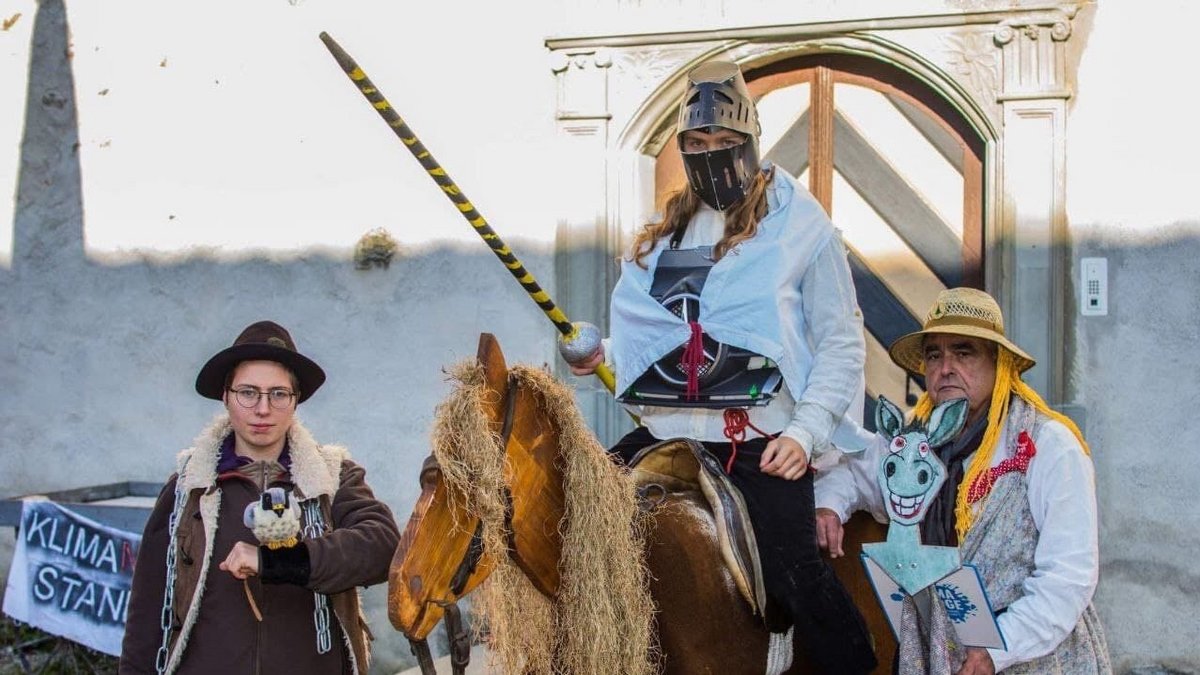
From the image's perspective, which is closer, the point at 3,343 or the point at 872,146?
the point at 872,146

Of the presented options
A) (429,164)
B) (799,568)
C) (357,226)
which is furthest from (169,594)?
(357,226)

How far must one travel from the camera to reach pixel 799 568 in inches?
117

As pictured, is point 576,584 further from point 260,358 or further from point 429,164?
point 260,358

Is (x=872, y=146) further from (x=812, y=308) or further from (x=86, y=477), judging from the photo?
(x=86, y=477)

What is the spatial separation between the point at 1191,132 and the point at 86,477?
5.36 metres

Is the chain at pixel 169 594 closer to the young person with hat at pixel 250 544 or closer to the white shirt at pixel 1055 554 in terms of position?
the young person with hat at pixel 250 544

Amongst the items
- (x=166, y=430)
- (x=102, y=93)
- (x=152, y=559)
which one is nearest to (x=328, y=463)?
(x=152, y=559)

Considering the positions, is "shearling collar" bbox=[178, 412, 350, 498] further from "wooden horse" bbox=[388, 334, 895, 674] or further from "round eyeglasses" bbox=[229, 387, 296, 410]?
"wooden horse" bbox=[388, 334, 895, 674]

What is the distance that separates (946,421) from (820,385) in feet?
0.99

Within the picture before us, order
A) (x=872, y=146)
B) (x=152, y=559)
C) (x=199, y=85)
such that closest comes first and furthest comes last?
1. (x=152, y=559)
2. (x=872, y=146)
3. (x=199, y=85)

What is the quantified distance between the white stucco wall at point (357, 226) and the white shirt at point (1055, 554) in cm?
255

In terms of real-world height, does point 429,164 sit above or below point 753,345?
above

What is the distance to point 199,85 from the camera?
630cm

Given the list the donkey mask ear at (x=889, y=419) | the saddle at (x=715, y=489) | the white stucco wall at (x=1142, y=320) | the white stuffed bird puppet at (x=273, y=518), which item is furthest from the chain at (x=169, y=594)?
the white stucco wall at (x=1142, y=320)
